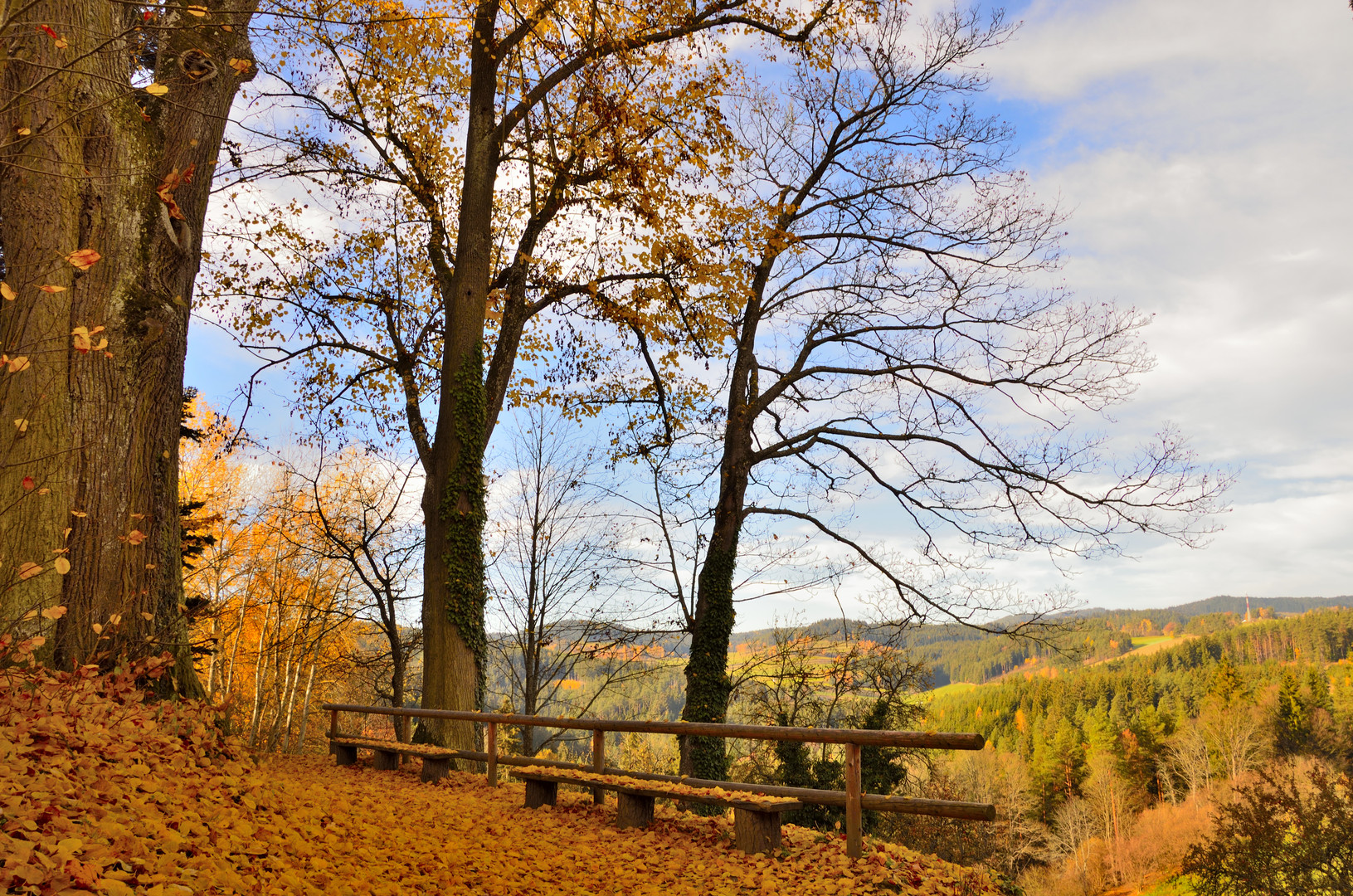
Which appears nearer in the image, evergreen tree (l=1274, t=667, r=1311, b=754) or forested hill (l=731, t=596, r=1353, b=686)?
forested hill (l=731, t=596, r=1353, b=686)

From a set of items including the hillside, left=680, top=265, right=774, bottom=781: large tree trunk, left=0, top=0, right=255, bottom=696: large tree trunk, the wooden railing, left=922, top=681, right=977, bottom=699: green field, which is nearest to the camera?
the wooden railing

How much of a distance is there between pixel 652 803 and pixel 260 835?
357 cm

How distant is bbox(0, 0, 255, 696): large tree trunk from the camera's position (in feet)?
17.7

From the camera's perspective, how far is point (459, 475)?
9719mm

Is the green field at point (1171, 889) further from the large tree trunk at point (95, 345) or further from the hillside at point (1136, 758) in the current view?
the large tree trunk at point (95, 345)

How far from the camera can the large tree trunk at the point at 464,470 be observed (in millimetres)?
9320

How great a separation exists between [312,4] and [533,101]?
115 inches

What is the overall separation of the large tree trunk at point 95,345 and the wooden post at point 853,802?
518 centimetres

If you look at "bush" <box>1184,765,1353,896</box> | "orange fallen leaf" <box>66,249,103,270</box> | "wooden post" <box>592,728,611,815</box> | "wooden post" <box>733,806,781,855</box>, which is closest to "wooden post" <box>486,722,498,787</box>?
"wooden post" <box>592,728,611,815</box>

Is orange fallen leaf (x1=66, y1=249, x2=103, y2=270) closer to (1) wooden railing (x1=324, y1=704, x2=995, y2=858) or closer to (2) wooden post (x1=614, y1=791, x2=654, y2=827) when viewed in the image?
(1) wooden railing (x1=324, y1=704, x2=995, y2=858)

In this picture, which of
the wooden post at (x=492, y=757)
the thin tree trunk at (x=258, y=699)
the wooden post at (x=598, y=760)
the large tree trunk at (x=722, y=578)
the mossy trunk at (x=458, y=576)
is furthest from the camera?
the thin tree trunk at (x=258, y=699)

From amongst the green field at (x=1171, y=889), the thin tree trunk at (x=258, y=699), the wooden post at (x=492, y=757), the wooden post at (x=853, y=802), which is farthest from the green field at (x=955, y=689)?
the wooden post at (x=853, y=802)

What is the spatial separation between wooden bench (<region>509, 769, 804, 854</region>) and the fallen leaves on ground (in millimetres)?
139

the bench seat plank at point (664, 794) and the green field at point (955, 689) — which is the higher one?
the bench seat plank at point (664, 794)
